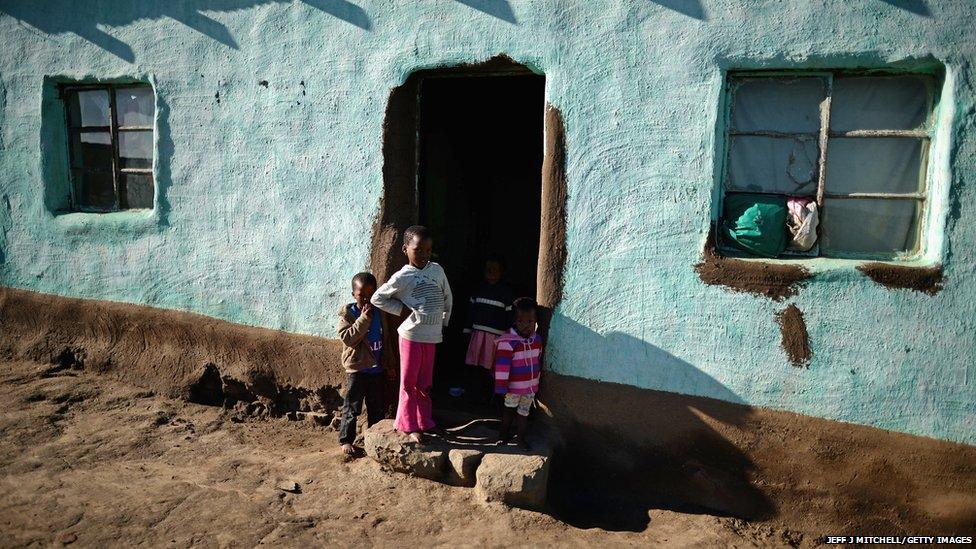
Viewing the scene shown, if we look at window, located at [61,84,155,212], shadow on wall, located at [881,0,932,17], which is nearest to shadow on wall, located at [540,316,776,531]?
shadow on wall, located at [881,0,932,17]

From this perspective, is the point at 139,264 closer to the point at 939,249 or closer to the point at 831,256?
the point at 831,256

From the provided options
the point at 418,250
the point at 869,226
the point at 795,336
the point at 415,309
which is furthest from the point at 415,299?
the point at 869,226

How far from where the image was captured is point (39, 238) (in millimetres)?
5980

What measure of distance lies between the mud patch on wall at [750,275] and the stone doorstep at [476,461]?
4.60 ft

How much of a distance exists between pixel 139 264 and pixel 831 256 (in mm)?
4993

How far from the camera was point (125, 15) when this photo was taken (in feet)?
17.9

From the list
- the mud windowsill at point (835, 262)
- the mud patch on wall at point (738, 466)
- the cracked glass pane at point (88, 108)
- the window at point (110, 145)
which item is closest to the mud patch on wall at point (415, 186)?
the mud patch on wall at point (738, 466)

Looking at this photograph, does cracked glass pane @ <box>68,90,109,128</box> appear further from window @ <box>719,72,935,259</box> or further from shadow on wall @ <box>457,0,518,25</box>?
window @ <box>719,72,935,259</box>

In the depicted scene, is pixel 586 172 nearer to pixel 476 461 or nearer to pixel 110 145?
pixel 476 461

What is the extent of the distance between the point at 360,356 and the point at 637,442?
5.84 ft

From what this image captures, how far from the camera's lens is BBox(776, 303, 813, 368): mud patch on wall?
12.3 feet

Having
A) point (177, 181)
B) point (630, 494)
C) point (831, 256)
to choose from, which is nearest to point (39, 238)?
point (177, 181)

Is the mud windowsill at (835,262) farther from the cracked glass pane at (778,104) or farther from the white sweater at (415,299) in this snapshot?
the white sweater at (415,299)

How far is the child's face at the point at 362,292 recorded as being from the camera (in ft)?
14.1
